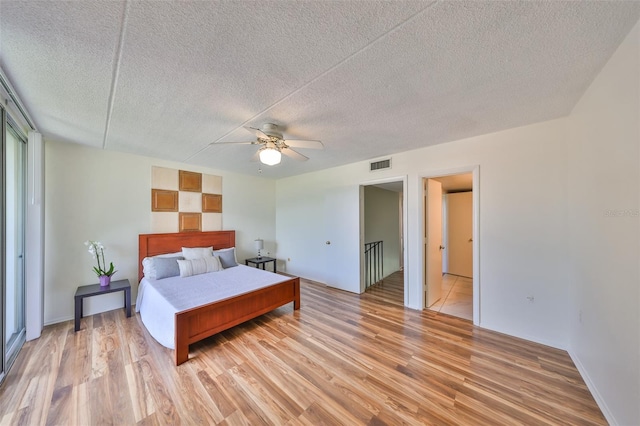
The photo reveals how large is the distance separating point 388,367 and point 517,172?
8.56ft

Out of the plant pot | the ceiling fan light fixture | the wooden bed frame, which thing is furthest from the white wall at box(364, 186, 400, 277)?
the plant pot

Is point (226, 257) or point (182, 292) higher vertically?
point (226, 257)

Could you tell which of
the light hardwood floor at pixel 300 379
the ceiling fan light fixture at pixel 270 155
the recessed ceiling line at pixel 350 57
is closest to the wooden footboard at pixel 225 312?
the light hardwood floor at pixel 300 379

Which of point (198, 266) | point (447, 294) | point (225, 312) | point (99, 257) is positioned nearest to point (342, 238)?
point (447, 294)

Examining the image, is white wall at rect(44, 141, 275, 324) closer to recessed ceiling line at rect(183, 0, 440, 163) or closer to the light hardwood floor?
the light hardwood floor

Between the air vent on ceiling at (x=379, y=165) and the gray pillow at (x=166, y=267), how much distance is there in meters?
3.59

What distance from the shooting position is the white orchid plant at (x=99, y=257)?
315 cm

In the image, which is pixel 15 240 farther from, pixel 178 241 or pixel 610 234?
pixel 610 234

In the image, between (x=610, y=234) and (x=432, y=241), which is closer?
(x=610, y=234)

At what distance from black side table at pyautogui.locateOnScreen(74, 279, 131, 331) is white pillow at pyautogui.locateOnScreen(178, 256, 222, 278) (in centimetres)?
70

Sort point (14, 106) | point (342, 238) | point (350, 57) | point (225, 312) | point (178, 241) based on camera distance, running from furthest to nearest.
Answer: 1. point (342, 238)
2. point (178, 241)
3. point (225, 312)
4. point (14, 106)
5. point (350, 57)

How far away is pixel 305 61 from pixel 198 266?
3.39m

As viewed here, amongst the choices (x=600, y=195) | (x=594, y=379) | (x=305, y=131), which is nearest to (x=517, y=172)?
(x=600, y=195)

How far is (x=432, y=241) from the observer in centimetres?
358
